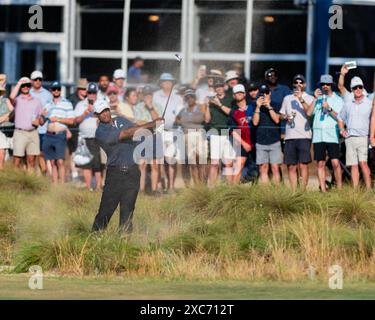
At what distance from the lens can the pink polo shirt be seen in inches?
1024

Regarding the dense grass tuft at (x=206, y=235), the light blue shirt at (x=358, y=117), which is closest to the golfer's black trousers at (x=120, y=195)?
the dense grass tuft at (x=206, y=235)

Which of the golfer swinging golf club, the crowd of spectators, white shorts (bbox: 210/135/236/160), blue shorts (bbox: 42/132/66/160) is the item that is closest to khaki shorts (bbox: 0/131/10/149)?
the crowd of spectators

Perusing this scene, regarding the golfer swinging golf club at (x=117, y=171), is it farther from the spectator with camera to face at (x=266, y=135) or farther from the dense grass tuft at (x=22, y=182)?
the spectator with camera to face at (x=266, y=135)

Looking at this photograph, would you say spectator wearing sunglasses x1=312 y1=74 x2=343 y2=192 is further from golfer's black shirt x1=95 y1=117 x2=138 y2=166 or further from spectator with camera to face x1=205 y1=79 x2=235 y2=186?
golfer's black shirt x1=95 y1=117 x2=138 y2=166

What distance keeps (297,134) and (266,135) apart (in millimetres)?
524

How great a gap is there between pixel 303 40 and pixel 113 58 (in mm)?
4025

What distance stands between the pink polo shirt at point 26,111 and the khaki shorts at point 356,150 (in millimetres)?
5721

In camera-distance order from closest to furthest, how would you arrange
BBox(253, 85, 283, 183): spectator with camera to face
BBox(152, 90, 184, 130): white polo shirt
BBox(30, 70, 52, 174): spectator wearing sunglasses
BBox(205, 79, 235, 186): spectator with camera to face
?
BBox(253, 85, 283, 183): spectator with camera to face
BBox(205, 79, 235, 186): spectator with camera to face
BBox(152, 90, 184, 130): white polo shirt
BBox(30, 70, 52, 174): spectator wearing sunglasses

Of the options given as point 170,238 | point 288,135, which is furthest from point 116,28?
point 170,238

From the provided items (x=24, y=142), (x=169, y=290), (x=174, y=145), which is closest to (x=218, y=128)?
(x=174, y=145)

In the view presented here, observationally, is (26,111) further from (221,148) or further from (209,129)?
(221,148)

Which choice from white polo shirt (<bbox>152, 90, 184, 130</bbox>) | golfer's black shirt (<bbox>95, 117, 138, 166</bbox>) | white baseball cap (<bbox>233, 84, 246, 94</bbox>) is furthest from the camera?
white polo shirt (<bbox>152, 90, 184, 130</bbox>)

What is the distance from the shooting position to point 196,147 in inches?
985

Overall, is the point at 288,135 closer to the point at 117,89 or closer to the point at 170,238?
the point at 117,89
